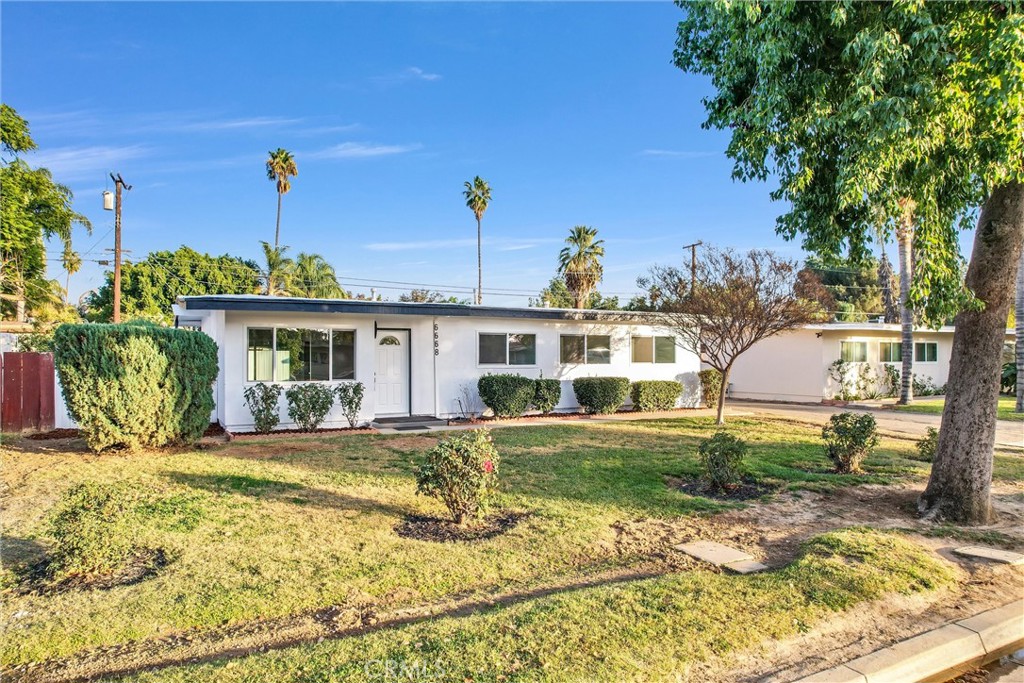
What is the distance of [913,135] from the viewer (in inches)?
201

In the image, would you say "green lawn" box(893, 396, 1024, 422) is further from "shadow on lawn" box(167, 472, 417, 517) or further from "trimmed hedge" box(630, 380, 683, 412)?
"shadow on lawn" box(167, 472, 417, 517)

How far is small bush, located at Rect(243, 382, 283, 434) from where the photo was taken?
39.6 ft

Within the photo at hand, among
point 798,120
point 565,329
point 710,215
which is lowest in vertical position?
point 565,329

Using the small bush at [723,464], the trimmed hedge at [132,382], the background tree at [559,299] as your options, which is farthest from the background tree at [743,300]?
the background tree at [559,299]

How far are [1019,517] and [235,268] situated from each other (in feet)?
165

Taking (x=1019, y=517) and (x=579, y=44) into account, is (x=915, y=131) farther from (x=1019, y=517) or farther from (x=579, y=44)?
(x=579, y=44)

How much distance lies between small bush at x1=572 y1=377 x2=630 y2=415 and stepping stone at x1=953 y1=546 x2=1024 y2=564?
10737 millimetres

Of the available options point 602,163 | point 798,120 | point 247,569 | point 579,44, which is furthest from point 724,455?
point 602,163

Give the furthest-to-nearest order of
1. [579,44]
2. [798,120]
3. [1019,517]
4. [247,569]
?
1. [579,44]
2. [1019,517]
3. [798,120]
4. [247,569]

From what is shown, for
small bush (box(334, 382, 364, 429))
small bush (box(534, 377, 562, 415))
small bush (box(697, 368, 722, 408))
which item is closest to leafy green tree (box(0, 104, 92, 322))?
small bush (box(334, 382, 364, 429))

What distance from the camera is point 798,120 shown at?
566cm

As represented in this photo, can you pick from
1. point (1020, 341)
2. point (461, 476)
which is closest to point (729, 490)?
point (461, 476)

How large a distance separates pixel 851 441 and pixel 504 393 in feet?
26.1

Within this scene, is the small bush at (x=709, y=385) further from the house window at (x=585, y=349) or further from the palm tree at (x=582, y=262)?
the palm tree at (x=582, y=262)
